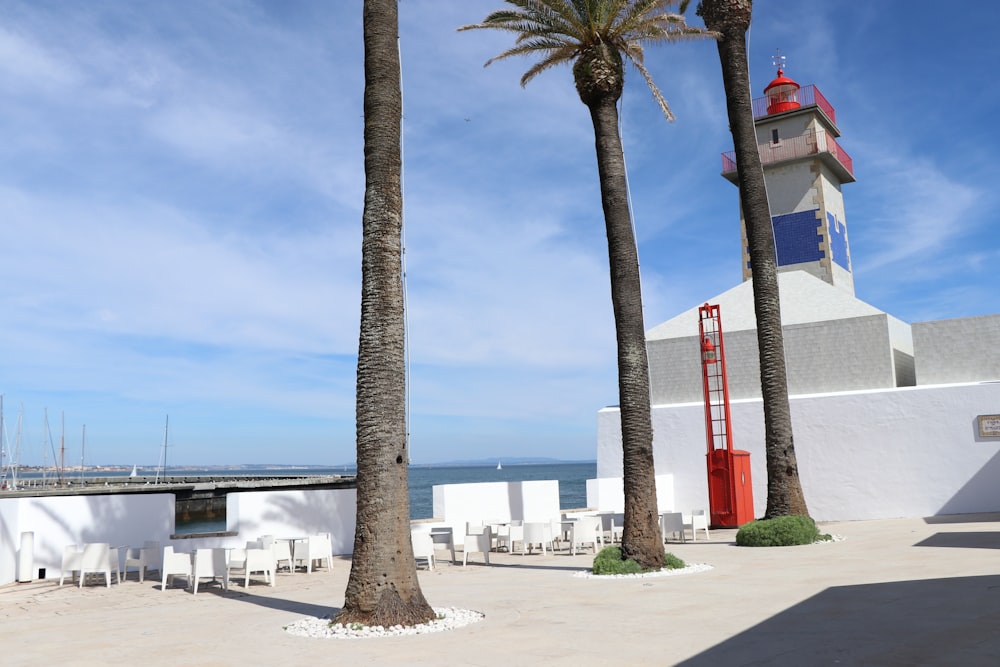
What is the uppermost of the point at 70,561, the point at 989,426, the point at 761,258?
the point at 761,258

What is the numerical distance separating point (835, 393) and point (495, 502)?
1036 cm

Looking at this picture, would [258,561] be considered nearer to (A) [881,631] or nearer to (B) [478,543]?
(B) [478,543]

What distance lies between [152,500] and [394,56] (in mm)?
10937

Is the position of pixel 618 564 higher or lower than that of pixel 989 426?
lower

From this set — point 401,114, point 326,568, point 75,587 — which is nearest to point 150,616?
point 75,587

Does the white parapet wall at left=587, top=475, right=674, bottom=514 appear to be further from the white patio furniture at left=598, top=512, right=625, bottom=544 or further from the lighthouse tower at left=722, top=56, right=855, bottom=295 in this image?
the lighthouse tower at left=722, top=56, right=855, bottom=295

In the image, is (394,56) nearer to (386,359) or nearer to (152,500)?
(386,359)

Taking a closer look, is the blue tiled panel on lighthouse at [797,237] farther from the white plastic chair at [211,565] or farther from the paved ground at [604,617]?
the white plastic chair at [211,565]

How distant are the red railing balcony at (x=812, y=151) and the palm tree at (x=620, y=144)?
17.0m

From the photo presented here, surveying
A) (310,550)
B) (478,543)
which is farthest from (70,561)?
(478,543)

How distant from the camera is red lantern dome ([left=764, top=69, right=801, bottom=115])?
33.0m

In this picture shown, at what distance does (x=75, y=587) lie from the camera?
14297 mm

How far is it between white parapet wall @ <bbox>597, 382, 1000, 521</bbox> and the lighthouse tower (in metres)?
7.84

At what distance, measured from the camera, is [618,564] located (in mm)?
13352
